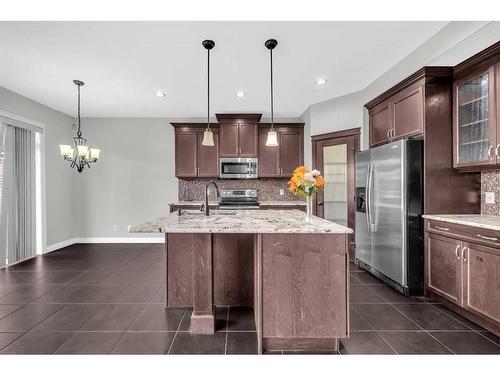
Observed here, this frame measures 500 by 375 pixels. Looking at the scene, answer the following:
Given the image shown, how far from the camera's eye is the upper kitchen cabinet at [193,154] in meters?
5.16

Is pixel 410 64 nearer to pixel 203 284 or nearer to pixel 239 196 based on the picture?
pixel 203 284

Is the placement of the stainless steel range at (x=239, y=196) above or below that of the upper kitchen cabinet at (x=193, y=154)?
below

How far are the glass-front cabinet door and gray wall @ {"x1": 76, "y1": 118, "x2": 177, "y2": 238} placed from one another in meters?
4.67

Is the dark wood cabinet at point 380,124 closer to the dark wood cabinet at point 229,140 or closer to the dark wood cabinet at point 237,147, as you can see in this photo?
the dark wood cabinet at point 237,147

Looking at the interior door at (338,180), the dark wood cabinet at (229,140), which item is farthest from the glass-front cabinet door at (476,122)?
the dark wood cabinet at (229,140)

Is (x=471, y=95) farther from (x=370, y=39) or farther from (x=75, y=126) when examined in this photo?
(x=75, y=126)

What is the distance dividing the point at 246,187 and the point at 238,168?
567mm

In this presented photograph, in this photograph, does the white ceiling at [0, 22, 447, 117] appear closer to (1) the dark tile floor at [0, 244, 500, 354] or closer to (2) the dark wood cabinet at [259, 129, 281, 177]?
(2) the dark wood cabinet at [259, 129, 281, 177]

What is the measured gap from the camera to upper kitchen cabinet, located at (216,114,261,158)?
16.8 feet

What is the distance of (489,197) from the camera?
2.60 metres

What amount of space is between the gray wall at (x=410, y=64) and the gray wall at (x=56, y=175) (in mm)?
4714

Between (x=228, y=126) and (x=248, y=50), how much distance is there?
229 centimetres

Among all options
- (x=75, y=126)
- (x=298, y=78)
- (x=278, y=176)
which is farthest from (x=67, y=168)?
(x=298, y=78)

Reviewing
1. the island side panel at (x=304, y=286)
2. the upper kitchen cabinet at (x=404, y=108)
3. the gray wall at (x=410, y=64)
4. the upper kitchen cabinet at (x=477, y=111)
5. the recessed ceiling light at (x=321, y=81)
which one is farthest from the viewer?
the recessed ceiling light at (x=321, y=81)
